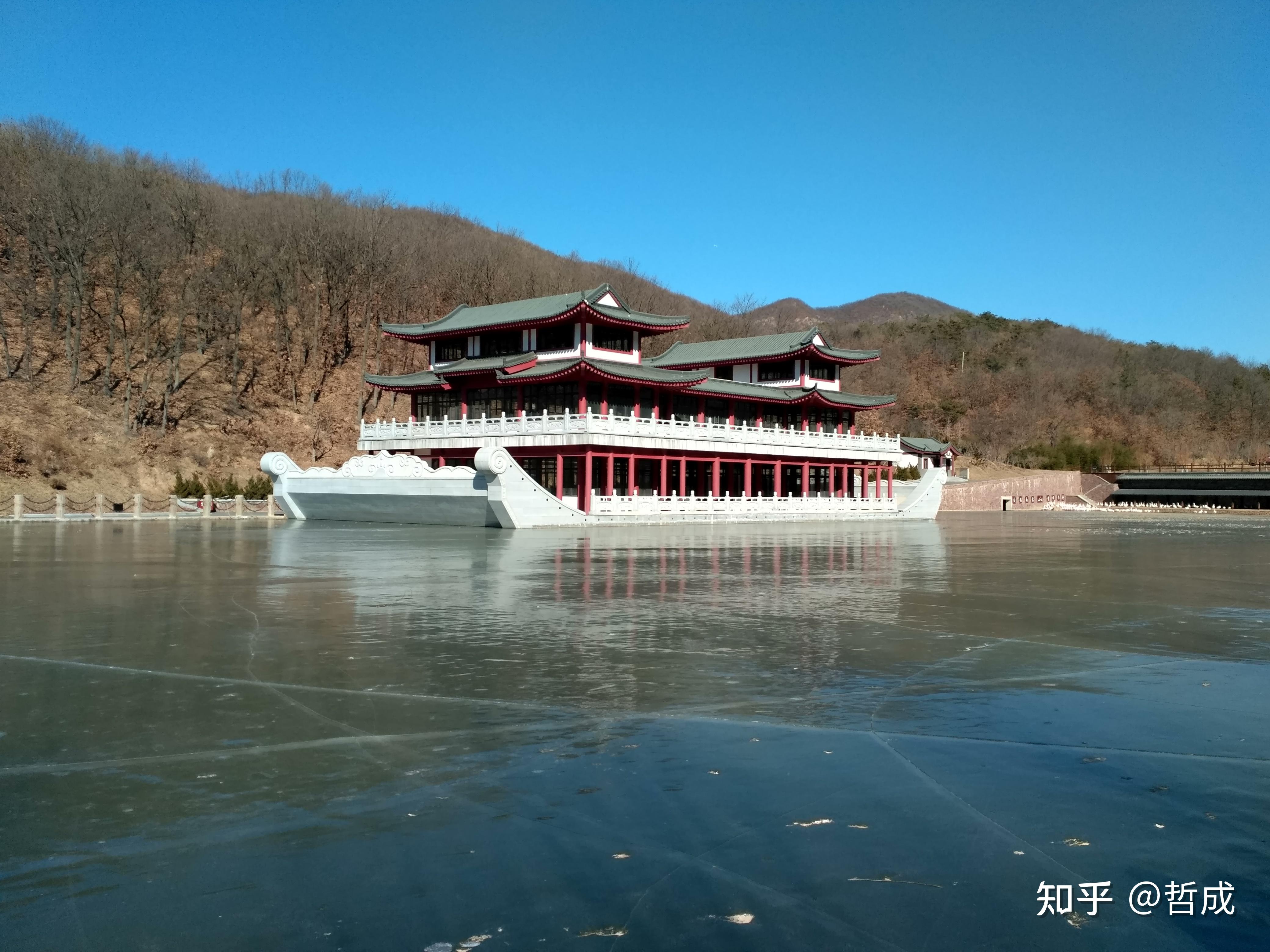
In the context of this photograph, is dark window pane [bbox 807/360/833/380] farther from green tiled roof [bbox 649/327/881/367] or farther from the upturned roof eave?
the upturned roof eave

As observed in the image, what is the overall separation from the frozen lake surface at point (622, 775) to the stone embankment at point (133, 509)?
108 feet

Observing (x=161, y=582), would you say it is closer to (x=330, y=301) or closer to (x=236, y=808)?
(x=236, y=808)

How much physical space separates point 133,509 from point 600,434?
23655 mm

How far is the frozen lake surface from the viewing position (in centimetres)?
432

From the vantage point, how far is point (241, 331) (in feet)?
250

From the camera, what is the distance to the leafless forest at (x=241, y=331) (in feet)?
199

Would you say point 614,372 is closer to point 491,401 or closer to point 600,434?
point 600,434

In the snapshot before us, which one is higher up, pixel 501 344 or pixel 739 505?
pixel 501 344

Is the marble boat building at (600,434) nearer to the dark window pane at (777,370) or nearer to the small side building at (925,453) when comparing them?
the dark window pane at (777,370)

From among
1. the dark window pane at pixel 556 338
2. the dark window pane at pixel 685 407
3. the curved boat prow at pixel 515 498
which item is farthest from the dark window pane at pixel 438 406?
the curved boat prow at pixel 515 498

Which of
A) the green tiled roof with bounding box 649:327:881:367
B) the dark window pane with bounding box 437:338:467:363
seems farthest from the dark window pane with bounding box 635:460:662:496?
the dark window pane with bounding box 437:338:467:363

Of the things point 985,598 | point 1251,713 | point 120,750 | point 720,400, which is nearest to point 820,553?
point 985,598

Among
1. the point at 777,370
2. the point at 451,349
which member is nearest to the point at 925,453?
the point at 777,370

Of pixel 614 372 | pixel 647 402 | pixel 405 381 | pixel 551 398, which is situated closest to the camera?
pixel 614 372
